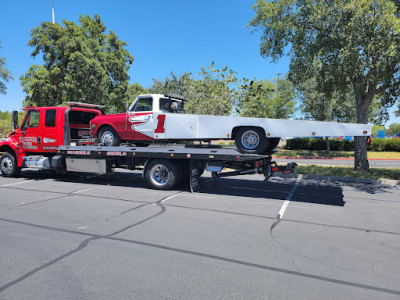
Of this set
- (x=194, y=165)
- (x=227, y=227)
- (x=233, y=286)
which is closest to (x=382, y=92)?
(x=194, y=165)

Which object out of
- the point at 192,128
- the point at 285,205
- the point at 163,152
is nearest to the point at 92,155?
the point at 163,152

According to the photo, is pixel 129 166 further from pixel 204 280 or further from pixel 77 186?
pixel 204 280

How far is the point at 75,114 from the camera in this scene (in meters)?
10.2

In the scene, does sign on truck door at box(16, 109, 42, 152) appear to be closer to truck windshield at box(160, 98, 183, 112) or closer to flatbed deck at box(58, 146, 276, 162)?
flatbed deck at box(58, 146, 276, 162)

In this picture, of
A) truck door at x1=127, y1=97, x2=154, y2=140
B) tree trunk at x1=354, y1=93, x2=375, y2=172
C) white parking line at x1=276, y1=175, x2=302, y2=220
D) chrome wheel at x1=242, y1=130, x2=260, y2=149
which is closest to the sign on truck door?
truck door at x1=127, y1=97, x2=154, y2=140

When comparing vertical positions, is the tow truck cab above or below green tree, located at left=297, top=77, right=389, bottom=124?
below

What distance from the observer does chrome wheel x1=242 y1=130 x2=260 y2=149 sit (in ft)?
23.4

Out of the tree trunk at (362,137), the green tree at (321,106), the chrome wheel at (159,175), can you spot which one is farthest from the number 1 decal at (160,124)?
the green tree at (321,106)

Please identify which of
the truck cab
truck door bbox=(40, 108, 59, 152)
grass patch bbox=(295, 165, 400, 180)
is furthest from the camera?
grass patch bbox=(295, 165, 400, 180)

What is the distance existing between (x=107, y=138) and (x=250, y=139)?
15.1ft

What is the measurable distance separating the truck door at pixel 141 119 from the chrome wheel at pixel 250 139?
2.67m

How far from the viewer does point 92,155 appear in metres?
8.95

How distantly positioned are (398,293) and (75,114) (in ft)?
33.1

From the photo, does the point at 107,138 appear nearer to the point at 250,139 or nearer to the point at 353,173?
the point at 250,139
